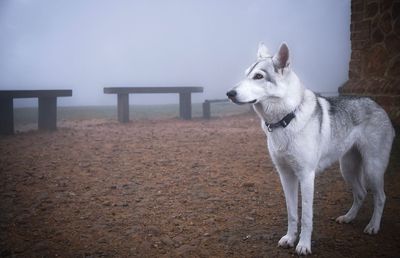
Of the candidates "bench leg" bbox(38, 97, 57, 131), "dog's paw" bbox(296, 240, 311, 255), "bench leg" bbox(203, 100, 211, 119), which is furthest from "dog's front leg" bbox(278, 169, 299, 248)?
"bench leg" bbox(203, 100, 211, 119)

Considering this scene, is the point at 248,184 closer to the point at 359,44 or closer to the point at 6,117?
the point at 359,44

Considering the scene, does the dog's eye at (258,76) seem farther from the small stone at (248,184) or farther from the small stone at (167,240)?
the small stone at (248,184)

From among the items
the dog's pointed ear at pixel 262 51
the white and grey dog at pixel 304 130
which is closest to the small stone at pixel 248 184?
the white and grey dog at pixel 304 130

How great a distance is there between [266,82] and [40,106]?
7.67 m

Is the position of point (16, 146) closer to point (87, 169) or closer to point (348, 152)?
point (87, 169)

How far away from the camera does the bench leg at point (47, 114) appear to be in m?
8.80

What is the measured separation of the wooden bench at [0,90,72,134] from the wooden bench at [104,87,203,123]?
5.67ft

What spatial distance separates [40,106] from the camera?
28.6ft

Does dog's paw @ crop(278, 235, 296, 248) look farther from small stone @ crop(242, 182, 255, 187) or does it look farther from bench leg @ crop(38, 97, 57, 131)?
bench leg @ crop(38, 97, 57, 131)

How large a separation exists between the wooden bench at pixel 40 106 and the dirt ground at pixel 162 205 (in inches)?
67.2

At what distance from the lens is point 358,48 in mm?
5992

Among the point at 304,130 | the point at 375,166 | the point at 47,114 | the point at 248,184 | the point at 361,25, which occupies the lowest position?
the point at 248,184

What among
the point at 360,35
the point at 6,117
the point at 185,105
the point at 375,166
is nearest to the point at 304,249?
the point at 375,166

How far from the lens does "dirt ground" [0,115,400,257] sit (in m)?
2.79
